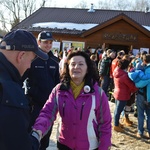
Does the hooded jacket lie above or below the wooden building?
below

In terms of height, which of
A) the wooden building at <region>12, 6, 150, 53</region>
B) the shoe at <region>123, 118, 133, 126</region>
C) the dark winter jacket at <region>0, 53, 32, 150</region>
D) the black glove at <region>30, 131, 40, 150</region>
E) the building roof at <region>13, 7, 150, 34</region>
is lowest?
the shoe at <region>123, 118, 133, 126</region>

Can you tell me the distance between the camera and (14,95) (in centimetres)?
147

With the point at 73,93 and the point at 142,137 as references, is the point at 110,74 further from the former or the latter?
the point at 73,93

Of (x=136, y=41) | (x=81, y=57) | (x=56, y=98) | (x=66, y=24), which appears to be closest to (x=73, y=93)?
(x=56, y=98)

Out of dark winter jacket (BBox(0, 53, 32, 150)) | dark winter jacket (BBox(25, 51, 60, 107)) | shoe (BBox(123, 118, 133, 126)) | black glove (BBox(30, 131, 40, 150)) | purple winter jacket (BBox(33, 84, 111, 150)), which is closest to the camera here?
dark winter jacket (BBox(0, 53, 32, 150))

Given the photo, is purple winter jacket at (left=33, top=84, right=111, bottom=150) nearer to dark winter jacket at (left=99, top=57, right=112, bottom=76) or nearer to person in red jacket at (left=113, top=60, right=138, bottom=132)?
person in red jacket at (left=113, top=60, right=138, bottom=132)

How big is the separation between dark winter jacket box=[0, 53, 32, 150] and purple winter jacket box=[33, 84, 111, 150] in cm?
98

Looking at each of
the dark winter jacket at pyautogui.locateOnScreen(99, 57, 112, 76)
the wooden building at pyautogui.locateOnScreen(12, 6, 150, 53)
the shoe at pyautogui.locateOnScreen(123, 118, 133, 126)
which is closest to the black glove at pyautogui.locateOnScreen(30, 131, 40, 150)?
the shoe at pyautogui.locateOnScreen(123, 118, 133, 126)

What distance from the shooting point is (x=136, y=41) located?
18.5m

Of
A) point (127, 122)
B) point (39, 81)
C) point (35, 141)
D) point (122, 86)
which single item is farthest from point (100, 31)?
point (35, 141)

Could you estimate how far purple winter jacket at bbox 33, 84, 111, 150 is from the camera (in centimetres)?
253

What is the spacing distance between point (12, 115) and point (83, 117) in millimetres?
1185

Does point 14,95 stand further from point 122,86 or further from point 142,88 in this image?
point 122,86

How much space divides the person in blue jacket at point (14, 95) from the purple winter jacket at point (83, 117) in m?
0.87
